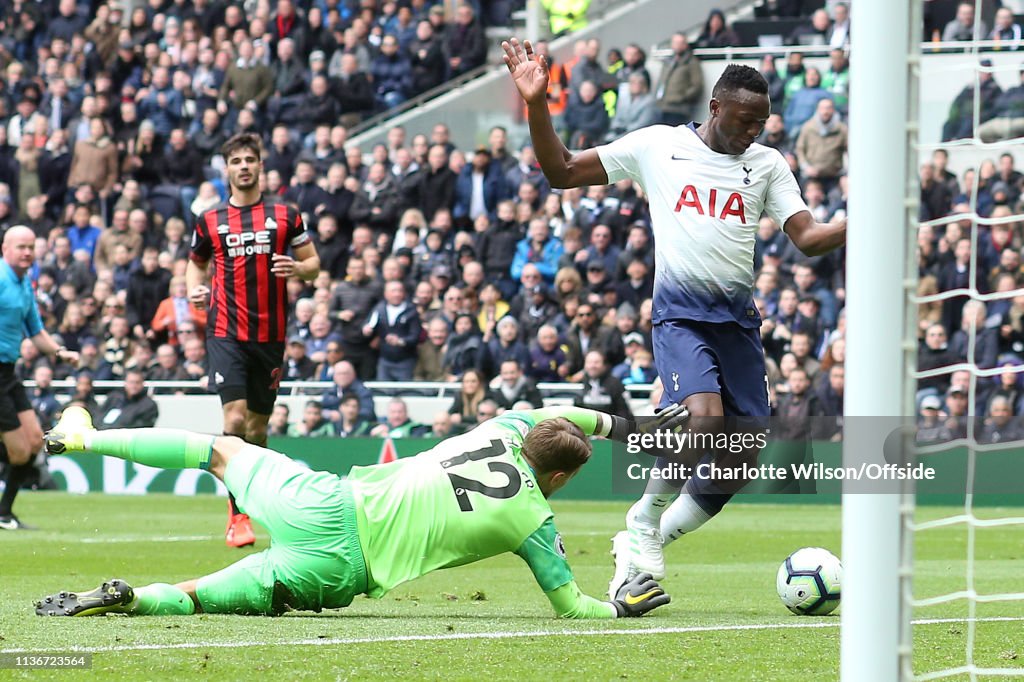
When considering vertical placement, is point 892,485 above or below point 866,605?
above

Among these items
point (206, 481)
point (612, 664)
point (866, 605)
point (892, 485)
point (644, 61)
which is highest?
point (644, 61)

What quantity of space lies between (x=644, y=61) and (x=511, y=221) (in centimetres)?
322

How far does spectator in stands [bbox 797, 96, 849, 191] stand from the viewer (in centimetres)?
1864

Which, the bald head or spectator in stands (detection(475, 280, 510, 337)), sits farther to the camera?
spectator in stands (detection(475, 280, 510, 337))

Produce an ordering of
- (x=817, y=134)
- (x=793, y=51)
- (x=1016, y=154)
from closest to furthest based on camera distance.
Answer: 1. (x=1016, y=154)
2. (x=817, y=134)
3. (x=793, y=51)

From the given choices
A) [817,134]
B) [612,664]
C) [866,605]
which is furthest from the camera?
[817,134]

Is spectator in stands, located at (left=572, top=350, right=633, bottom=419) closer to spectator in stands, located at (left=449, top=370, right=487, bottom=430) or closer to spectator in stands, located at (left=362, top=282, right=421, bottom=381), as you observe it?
spectator in stands, located at (left=449, top=370, right=487, bottom=430)

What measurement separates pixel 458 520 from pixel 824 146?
1286 cm

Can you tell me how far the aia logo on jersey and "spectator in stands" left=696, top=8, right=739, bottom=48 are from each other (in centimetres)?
1400

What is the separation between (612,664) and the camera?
576 cm

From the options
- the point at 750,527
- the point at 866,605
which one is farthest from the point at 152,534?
the point at 866,605

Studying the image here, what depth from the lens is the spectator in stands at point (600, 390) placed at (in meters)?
16.7

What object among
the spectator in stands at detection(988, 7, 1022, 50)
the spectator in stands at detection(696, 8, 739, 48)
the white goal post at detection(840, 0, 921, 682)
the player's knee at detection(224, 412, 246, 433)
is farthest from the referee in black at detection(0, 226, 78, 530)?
the spectator in stands at detection(988, 7, 1022, 50)

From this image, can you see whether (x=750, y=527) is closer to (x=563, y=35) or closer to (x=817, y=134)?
(x=817, y=134)
